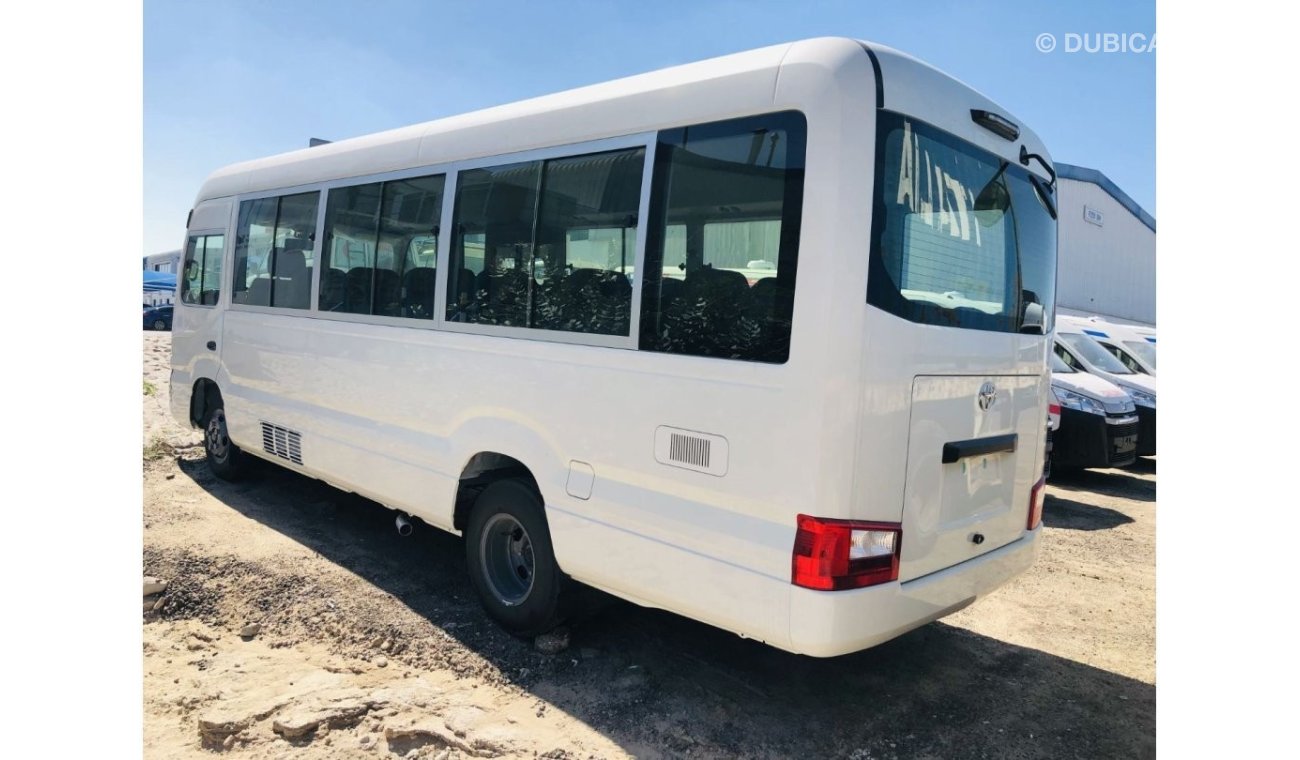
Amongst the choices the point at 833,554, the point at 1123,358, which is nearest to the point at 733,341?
the point at 833,554

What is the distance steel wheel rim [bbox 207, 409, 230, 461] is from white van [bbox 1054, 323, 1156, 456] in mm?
9863

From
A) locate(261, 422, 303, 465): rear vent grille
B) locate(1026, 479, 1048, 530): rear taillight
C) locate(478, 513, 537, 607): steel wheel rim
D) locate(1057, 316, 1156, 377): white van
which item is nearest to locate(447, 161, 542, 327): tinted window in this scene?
locate(478, 513, 537, 607): steel wheel rim

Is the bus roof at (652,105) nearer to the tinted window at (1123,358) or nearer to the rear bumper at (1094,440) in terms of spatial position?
the rear bumper at (1094,440)

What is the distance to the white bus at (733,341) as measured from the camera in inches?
124

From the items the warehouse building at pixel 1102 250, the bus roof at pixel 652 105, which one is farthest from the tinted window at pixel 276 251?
the warehouse building at pixel 1102 250

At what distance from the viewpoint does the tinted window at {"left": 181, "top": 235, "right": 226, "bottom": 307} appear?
7.36m

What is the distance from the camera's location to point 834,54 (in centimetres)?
318

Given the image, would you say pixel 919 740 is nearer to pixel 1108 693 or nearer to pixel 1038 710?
pixel 1038 710

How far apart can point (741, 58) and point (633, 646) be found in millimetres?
3016

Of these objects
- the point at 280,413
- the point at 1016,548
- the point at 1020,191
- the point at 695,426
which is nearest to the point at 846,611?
the point at 695,426

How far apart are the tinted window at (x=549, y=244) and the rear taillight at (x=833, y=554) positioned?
1.27 meters

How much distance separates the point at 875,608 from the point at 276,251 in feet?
17.5

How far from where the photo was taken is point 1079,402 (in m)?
9.84

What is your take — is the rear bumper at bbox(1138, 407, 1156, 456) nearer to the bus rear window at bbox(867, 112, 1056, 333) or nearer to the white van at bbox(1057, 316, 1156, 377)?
the white van at bbox(1057, 316, 1156, 377)
